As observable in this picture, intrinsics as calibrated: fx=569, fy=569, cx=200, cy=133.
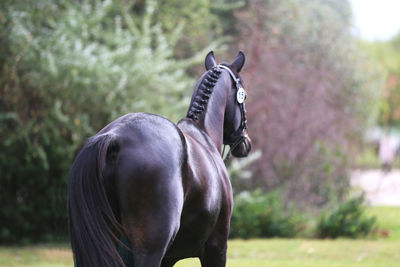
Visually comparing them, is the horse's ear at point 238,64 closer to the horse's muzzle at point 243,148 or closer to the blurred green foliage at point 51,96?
the horse's muzzle at point 243,148

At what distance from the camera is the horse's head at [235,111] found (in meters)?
4.69

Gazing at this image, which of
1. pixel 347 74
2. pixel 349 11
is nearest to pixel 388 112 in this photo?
pixel 349 11

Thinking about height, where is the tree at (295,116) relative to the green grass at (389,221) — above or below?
above

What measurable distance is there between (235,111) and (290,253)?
16.9 feet

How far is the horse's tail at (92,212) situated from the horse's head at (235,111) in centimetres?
166

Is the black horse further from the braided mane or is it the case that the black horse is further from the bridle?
the bridle

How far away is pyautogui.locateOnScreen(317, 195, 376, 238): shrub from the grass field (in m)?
0.28

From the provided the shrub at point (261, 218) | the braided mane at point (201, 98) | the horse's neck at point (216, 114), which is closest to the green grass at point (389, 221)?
the shrub at point (261, 218)

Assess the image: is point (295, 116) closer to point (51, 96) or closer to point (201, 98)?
point (51, 96)

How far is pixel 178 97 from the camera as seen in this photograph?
1302 centimetres

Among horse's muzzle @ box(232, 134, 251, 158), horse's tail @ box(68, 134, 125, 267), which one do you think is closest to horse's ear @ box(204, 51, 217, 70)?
horse's muzzle @ box(232, 134, 251, 158)

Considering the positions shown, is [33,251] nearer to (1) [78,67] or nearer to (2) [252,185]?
(1) [78,67]

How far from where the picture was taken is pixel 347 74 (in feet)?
52.6

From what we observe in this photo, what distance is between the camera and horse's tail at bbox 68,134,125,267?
3156 millimetres
